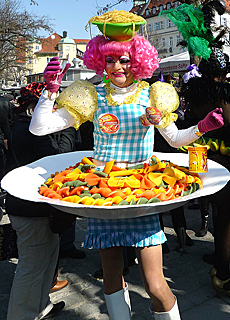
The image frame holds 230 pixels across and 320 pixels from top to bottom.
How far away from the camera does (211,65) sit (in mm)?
2814

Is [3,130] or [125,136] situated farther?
[3,130]

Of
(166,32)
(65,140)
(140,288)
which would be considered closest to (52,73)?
(65,140)

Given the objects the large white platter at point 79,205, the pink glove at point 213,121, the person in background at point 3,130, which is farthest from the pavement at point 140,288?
the person in background at point 3,130

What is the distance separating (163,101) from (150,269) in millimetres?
1042

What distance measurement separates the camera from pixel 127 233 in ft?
6.29

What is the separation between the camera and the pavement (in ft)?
8.66

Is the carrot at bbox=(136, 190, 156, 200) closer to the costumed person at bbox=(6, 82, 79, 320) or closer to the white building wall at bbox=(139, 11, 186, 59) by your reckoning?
the costumed person at bbox=(6, 82, 79, 320)

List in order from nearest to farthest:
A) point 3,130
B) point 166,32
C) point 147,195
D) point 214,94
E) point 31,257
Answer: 1. point 147,195
2. point 31,257
3. point 214,94
4. point 3,130
5. point 166,32

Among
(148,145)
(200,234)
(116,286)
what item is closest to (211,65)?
(148,145)

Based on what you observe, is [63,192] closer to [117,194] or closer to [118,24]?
[117,194]

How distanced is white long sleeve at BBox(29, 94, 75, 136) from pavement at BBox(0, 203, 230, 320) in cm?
159

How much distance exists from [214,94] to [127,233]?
147cm

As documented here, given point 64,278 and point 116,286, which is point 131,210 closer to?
point 116,286

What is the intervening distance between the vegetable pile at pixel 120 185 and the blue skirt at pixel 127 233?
24 cm
